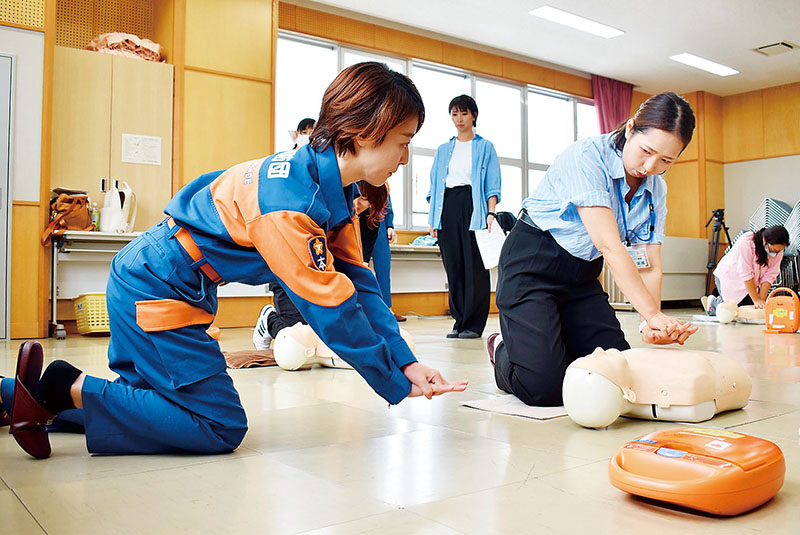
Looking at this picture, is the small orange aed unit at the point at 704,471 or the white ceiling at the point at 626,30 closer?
the small orange aed unit at the point at 704,471

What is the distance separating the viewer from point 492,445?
1558 millimetres

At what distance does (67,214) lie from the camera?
14.6 ft

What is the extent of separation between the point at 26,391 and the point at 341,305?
0.67 meters

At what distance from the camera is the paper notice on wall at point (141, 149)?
16.3ft

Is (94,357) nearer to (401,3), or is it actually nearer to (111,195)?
(111,195)

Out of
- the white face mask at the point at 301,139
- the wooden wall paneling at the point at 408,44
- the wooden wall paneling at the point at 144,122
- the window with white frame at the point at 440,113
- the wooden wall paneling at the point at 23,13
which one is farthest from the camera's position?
the wooden wall paneling at the point at 408,44

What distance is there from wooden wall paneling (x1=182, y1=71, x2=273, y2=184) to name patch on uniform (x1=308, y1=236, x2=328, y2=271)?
414 cm

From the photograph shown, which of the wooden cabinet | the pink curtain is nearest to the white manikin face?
the wooden cabinet

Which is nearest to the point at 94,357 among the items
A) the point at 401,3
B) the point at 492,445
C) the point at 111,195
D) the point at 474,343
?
the point at 111,195

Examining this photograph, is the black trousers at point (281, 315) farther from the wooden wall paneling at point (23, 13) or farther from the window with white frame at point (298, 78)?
the window with white frame at point (298, 78)

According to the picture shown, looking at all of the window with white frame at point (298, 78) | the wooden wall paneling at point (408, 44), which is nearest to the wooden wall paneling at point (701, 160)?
the wooden wall paneling at point (408, 44)

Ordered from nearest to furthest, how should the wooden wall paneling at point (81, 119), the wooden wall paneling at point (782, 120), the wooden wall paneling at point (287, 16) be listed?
the wooden wall paneling at point (81, 119) < the wooden wall paneling at point (287, 16) < the wooden wall paneling at point (782, 120)

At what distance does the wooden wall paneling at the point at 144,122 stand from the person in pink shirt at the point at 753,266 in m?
5.04

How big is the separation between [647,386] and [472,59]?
6.39 meters
